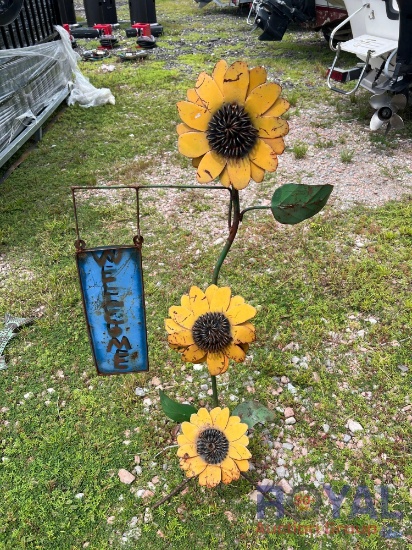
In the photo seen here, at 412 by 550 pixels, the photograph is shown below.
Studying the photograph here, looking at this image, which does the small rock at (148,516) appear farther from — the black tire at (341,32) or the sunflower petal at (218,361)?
the black tire at (341,32)

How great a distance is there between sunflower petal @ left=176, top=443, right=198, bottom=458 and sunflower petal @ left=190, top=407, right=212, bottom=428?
3.3 inches

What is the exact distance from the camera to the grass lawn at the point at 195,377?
1.79 metres

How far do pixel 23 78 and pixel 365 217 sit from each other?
3701 mm

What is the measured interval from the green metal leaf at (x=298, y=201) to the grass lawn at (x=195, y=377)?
120cm

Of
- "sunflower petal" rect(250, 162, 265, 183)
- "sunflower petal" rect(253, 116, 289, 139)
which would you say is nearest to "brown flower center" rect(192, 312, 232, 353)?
"sunflower petal" rect(250, 162, 265, 183)

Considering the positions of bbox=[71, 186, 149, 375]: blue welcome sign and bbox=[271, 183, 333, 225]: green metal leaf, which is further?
bbox=[71, 186, 149, 375]: blue welcome sign

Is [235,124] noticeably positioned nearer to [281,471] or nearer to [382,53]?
[281,471]

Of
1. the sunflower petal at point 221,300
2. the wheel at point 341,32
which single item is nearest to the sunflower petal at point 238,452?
the sunflower petal at point 221,300

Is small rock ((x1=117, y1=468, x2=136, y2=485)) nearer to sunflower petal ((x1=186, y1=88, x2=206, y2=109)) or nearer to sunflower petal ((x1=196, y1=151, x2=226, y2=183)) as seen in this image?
sunflower petal ((x1=196, y1=151, x2=226, y2=183))

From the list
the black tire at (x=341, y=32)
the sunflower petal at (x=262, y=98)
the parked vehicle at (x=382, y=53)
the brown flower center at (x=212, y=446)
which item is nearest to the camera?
the sunflower petal at (x=262, y=98)

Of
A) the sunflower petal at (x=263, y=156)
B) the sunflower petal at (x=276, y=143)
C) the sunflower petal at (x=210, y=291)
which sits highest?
the sunflower petal at (x=276, y=143)

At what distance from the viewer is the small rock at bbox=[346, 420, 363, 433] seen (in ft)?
6.86

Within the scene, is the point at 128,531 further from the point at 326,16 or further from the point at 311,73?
the point at 326,16

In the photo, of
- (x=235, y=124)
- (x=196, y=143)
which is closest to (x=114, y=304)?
(x=196, y=143)
